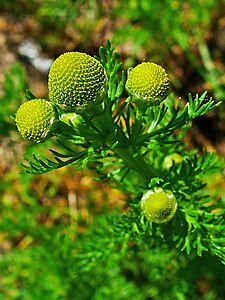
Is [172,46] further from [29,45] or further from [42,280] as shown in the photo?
[42,280]

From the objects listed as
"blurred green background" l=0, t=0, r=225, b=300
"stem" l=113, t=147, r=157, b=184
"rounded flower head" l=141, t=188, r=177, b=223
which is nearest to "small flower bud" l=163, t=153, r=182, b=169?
"stem" l=113, t=147, r=157, b=184

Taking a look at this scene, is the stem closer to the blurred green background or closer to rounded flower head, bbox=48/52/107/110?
rounded flower head, bbox=48/52/107/110

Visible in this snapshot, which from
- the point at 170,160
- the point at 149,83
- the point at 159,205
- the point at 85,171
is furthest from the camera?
the point at 85,171

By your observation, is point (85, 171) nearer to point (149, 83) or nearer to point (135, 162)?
point (135, 162)

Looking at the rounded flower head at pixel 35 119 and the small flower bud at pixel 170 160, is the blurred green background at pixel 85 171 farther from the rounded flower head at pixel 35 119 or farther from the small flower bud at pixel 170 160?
the rounded flower head at pixel 35 119

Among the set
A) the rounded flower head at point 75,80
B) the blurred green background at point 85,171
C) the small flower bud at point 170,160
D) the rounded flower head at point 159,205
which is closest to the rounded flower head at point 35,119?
the rounded flower head at point 75,80

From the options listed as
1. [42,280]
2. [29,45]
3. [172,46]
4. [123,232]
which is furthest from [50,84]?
[29,45]

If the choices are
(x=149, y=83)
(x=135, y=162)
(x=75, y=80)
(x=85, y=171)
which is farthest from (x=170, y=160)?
(x=85, y=171)
